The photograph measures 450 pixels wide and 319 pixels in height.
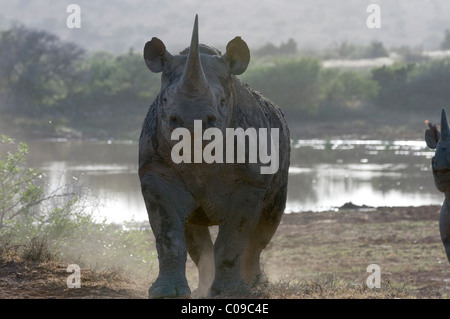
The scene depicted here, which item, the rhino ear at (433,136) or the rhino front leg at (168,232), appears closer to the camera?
the rhino front leg at (168,232)

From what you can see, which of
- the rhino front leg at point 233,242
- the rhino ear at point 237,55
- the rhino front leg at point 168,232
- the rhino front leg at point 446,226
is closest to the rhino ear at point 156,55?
the rhino ear at point 237,55

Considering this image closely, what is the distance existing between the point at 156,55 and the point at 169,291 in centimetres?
187

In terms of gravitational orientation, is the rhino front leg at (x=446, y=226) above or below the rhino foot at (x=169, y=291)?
above

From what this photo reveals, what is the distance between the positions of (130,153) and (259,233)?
27.6 m

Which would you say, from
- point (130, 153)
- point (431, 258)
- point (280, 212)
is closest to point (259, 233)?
point (280, 212)

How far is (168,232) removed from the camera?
6652 mm

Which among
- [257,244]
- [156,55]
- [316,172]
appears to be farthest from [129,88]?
[156,55]

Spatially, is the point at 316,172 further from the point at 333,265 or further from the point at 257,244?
the point at 257,244

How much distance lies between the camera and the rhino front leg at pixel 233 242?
6.96m

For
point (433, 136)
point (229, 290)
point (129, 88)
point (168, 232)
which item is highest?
point (129, 88)

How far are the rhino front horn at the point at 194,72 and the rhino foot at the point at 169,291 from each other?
1358mm

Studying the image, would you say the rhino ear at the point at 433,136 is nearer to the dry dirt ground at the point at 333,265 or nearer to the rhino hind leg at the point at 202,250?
the dry dirt ground at the point at 333,265
